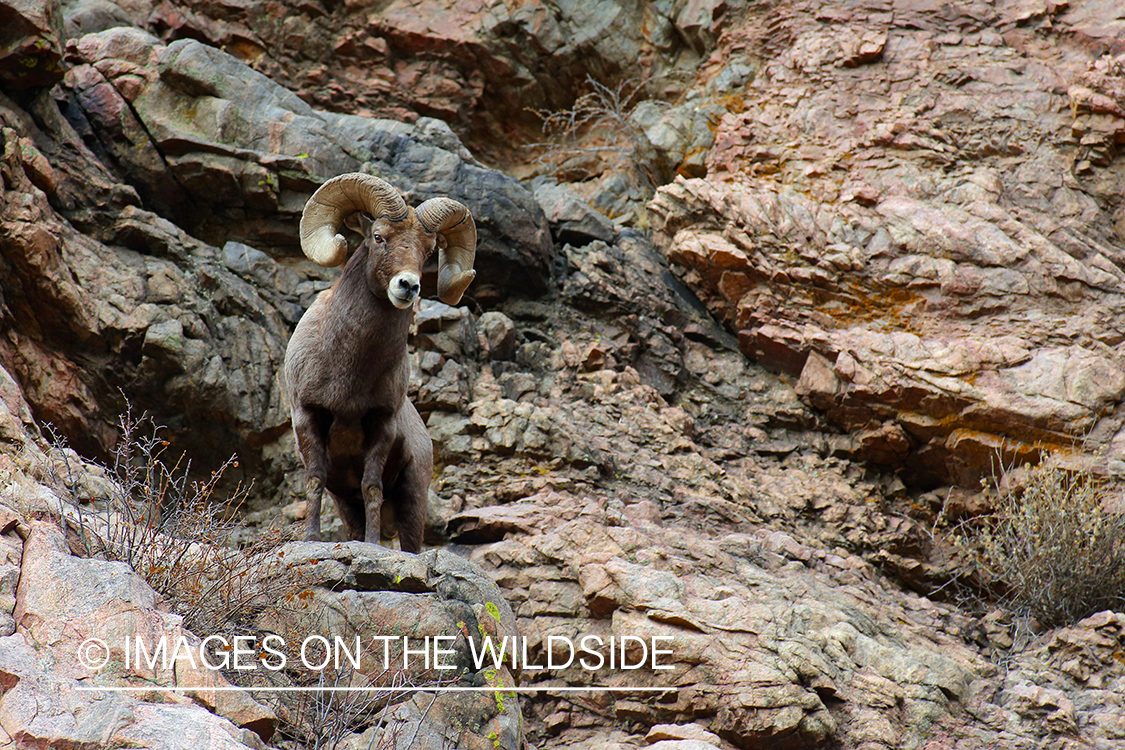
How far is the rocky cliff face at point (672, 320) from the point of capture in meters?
5.75

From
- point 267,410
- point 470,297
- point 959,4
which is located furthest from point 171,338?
point 959,4

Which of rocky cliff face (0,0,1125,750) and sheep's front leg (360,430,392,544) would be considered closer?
sheep's front leg (360,430,392,544)

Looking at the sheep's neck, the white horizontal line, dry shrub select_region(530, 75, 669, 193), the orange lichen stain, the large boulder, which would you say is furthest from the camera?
dry shrub select_region(530, 75, 669, 193)

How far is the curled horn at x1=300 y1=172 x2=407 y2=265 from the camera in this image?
5.79 metres

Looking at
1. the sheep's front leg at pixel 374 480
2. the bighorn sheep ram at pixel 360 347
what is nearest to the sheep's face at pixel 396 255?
the bighorn sheep ram at pixel 360 347

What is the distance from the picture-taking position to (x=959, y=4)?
10.5 metres

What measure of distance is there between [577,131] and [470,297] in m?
4.08

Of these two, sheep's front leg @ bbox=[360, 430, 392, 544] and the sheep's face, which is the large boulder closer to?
the sheep's face

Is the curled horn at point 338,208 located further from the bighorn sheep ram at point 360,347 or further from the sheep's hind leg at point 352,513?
the sheep's hind leg at point 352,513

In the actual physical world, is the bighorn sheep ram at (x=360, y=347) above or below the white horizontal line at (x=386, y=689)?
above

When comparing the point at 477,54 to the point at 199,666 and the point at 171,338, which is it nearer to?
the point at 171,338

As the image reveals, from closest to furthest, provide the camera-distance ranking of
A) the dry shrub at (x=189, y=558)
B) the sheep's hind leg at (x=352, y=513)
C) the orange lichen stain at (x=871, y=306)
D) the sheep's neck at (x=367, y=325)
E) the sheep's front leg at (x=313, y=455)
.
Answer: the dry shrub at (x=189, y=558), the sheep's front leg at (x=313, y=455), the sheep's neck at (x=367, y=325), the sheep's hind leg at (x=352, y=513), the orange lichen stain at (x=871, y=306)

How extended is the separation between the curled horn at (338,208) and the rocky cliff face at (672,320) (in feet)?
6.38

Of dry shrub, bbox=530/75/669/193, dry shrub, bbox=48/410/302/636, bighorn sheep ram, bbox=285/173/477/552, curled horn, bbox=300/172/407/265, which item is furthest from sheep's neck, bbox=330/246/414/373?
dry shrub, bbox=530/75/669/193
